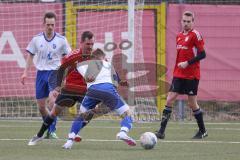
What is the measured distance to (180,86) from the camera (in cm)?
1312

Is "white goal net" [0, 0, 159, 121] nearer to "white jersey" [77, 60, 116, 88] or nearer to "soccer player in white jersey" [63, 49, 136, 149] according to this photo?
"white jersey" [77, 60, 116, 88]

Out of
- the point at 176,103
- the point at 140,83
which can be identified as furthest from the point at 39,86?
the point at 176,103

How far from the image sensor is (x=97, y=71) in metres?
11.5

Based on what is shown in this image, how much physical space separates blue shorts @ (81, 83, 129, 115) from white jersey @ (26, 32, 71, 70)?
1900 mm

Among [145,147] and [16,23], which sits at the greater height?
[16,23]

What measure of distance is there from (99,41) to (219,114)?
135 inches

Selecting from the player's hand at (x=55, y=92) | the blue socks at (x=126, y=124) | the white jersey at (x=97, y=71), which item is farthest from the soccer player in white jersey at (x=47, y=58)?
the blue socks at (x=126, y=124)

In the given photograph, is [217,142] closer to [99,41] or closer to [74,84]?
[74,84]

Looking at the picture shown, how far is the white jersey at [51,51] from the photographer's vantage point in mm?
13148

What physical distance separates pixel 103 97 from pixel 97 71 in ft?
1.52

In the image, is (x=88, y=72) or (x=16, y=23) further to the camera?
(x=16, y=23)

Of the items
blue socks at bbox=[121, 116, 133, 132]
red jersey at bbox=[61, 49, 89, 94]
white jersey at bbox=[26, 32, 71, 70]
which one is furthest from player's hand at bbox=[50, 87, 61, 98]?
blue socks at bbox=[121, 116, 133, 132]

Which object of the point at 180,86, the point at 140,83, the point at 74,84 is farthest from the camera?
the point at 140,83

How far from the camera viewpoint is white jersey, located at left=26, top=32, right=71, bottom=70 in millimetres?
13148
